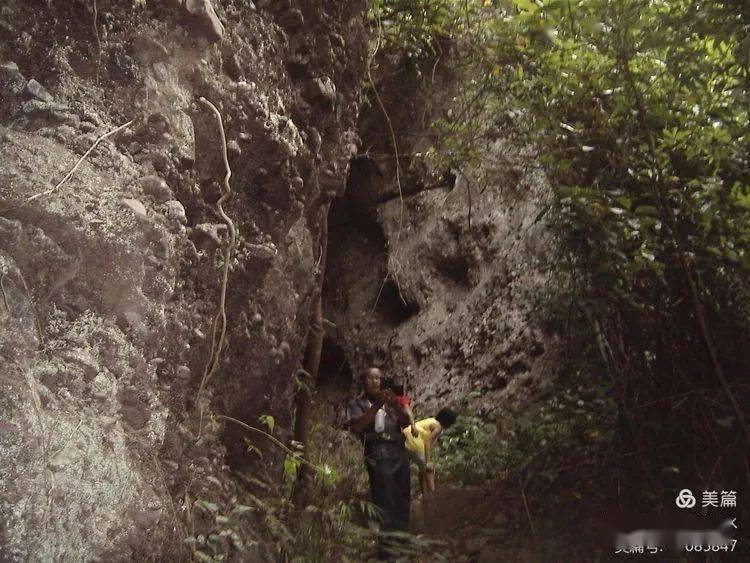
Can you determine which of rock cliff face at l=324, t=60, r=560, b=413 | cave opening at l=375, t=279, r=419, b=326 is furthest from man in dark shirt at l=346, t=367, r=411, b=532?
cave opening at l=375, t=279, r=419, b=326

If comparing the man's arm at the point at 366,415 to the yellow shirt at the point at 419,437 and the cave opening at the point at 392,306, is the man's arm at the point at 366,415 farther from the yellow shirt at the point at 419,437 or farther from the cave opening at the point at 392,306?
the cave opening at the point at 392,306

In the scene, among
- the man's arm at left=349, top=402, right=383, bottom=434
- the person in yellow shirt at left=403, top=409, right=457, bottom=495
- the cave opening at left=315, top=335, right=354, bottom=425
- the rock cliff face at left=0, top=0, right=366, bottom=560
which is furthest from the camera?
the cave opening at left=315, top=335, right=354, bottom=425

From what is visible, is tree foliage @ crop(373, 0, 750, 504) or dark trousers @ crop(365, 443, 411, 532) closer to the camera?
tree foliage @ crop(373, 0, 750, 504)

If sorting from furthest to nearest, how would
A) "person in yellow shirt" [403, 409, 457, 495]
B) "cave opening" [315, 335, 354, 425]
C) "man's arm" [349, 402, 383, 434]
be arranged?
"cave opening" [315, 335, 354, 425] → "person in yellow shirt" [403, 409, 457, 495] → "man's arm" [349, 402, 383, 434]

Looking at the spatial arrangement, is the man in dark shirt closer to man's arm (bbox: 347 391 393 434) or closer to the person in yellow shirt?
man's arm (bbox: 347 391 393 434)

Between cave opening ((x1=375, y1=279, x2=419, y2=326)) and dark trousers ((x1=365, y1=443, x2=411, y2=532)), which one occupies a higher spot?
cave opening ((x1=375, y1=279, x2=419, y2=326))

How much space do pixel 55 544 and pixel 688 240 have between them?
3712 mm

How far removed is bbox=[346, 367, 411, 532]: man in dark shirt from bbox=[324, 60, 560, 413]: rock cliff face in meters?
1.81

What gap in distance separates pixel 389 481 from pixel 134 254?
271 cm

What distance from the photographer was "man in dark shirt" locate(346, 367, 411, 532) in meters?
4.94

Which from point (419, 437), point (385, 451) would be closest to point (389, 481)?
point (385, 451)

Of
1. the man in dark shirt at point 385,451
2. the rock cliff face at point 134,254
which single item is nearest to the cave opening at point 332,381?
the man in dark shirt at point 385,451

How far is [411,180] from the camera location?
8.61 meters

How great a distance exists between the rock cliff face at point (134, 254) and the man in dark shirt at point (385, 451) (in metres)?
0.73
